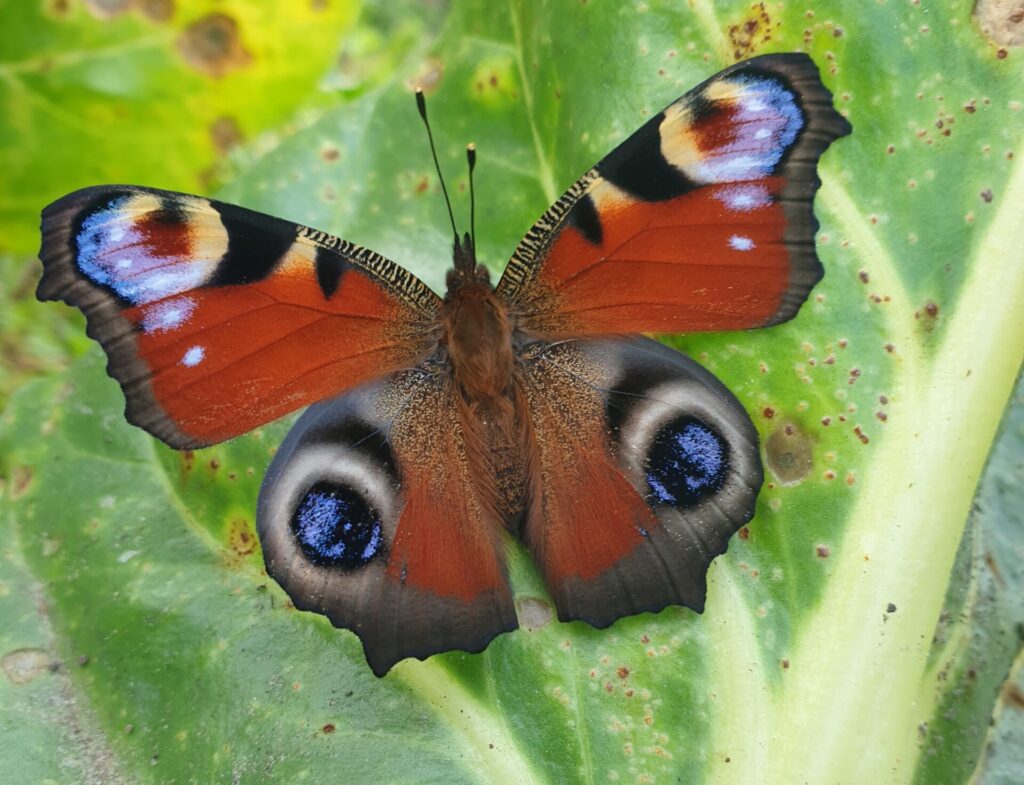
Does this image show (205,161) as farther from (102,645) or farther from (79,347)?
(102,645)

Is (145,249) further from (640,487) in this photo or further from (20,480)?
(640,487)

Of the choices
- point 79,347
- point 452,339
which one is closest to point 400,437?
point 452,339

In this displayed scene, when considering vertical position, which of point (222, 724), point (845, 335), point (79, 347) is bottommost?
point (79, 347)

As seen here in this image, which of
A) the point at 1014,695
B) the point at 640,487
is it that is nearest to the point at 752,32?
the point at 640,487

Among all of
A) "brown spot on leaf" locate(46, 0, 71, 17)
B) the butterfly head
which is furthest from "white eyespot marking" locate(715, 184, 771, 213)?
"brown spot on leaf" locate(46, 0, 71, 17)

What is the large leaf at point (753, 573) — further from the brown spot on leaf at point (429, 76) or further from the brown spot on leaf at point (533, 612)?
the brown spot on leaf at point (429, 76)

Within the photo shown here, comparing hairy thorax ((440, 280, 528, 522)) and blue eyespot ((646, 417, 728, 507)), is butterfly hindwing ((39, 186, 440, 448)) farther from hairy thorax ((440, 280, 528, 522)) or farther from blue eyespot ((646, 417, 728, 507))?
blue eyespot ((646, 417, 728, 507))

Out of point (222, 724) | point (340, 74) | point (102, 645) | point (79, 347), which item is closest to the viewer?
point (222, 724)
